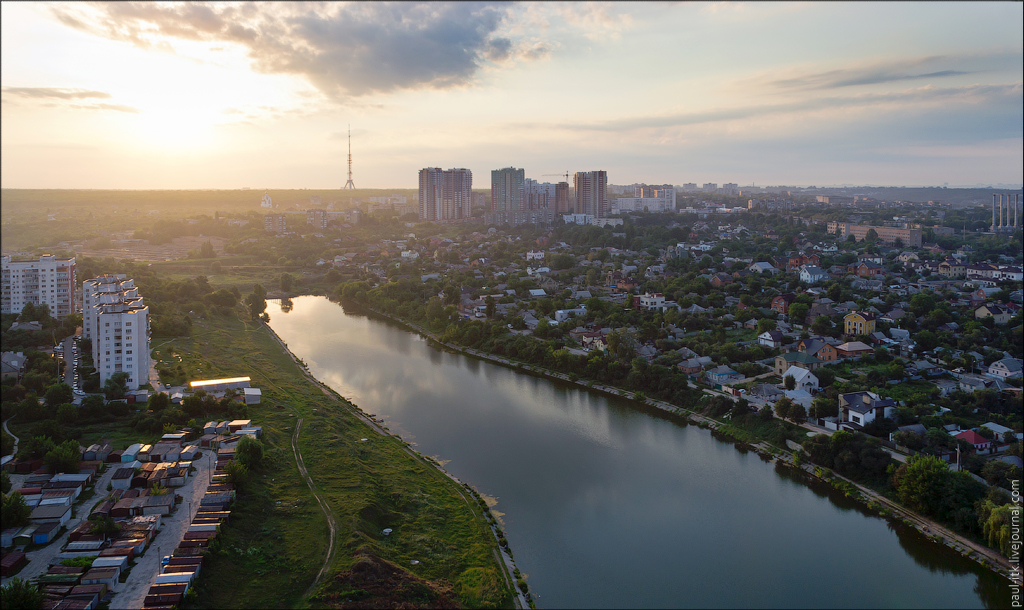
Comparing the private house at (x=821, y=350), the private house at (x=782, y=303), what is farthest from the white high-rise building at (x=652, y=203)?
the private house at (x=821, y=350)

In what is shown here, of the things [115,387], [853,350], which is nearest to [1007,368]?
[853,350]

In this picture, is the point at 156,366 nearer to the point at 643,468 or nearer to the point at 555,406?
the point at 555,406

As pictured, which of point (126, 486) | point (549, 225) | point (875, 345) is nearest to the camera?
point (126, 486)

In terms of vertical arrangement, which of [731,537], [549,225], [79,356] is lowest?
[731,537]

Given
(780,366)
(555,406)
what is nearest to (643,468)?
(555,406)

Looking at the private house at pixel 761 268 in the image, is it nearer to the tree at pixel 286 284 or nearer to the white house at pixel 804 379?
the white house at pixel 804 379
